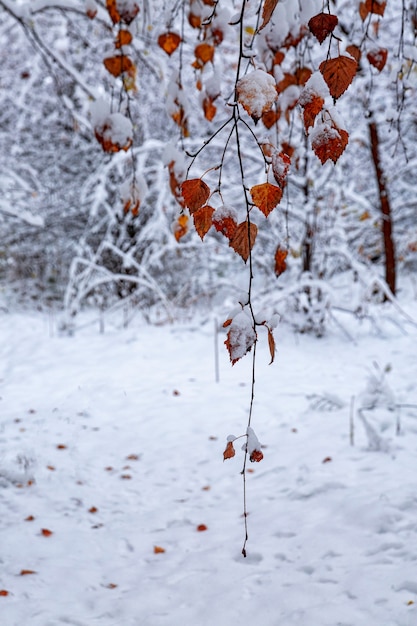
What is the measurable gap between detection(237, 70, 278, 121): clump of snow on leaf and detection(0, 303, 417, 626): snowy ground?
4.52 feet

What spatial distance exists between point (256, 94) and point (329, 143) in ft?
0.50

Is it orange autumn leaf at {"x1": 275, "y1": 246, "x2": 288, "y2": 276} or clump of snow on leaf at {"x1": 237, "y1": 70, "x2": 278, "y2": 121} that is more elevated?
clump of snow on leaf at {"x1": 237, "y1": 70, "x2": 278, "y2": 121}

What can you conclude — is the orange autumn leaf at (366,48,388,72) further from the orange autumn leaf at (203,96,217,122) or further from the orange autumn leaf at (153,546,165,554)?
the orange autumn leaf at (153,546,165,554)

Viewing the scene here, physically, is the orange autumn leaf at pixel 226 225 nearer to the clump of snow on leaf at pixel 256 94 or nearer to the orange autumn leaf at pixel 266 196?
the orange autumn leaf at pixel 266 196

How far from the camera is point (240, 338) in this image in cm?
97

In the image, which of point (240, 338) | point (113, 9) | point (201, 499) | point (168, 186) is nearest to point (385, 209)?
point (168, 186)

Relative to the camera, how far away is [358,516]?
2.06m

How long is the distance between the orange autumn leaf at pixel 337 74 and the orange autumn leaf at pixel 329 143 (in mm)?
56

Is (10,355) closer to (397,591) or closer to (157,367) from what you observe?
(157,367)

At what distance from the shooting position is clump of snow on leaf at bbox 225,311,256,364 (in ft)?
3.14

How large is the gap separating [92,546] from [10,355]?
12.0 feet

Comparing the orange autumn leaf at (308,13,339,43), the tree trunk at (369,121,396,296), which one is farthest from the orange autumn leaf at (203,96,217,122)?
the tree trunk at (369,121,396,296)

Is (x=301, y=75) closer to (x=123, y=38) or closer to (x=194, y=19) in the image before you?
(x=194, y=19)

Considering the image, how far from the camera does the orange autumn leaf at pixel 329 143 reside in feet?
2.93
